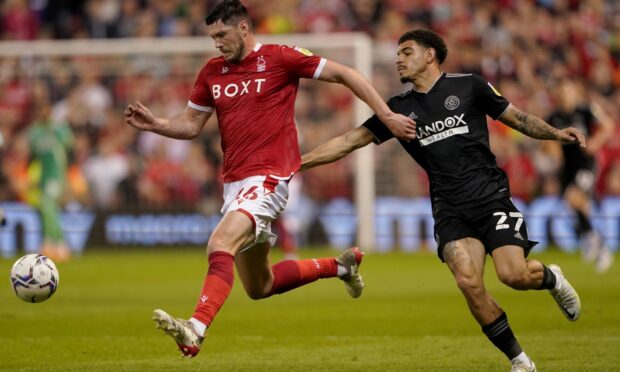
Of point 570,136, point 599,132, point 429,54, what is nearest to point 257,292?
point 429,54

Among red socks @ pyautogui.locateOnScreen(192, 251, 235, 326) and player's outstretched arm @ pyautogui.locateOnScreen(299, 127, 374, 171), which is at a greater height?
player's outstretched arm @ pyautogui.locateOnScreen(299, 127, 374, 171)

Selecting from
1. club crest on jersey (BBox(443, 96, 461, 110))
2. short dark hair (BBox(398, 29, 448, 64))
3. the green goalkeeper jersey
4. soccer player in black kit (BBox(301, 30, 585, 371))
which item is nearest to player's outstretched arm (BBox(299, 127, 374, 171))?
soccer player in black kit (BBox(301, 30, 585, 371))

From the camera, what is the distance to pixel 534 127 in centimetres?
885

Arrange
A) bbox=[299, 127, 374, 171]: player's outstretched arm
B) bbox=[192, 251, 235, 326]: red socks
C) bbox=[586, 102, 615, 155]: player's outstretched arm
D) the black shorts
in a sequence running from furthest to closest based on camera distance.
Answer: bbox=[586, 102, 615, 155]: player's outstretched arm, bbox=[299, 127, 374, 171]: player's outstretched arm, the black shorts, bbox=[192, 251, 235, 326]: red socks

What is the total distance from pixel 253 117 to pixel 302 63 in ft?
1.93

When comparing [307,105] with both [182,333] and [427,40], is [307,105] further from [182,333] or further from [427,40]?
[182,333]

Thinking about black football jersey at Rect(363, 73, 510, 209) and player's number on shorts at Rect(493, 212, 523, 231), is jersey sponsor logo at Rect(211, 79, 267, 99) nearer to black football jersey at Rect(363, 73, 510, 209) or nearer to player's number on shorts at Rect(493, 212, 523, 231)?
black football jersey at Rect(363, 73, 510, 209)

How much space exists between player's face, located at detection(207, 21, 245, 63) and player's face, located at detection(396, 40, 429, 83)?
124 centimetres

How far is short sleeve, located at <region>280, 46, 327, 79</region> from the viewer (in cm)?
927

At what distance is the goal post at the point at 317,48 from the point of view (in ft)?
73.9

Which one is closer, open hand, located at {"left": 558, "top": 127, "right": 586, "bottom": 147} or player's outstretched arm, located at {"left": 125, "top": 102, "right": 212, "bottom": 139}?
open hand, located at {"left": 558, "top": 127, "right": 586, "bottom": 147}

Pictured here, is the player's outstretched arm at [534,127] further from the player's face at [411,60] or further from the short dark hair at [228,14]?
the short dark hair at [228,14]

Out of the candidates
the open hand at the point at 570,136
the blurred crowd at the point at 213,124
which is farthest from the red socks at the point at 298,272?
the blurred crowd at the point at 213,124

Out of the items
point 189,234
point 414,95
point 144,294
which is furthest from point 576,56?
point 414,95
